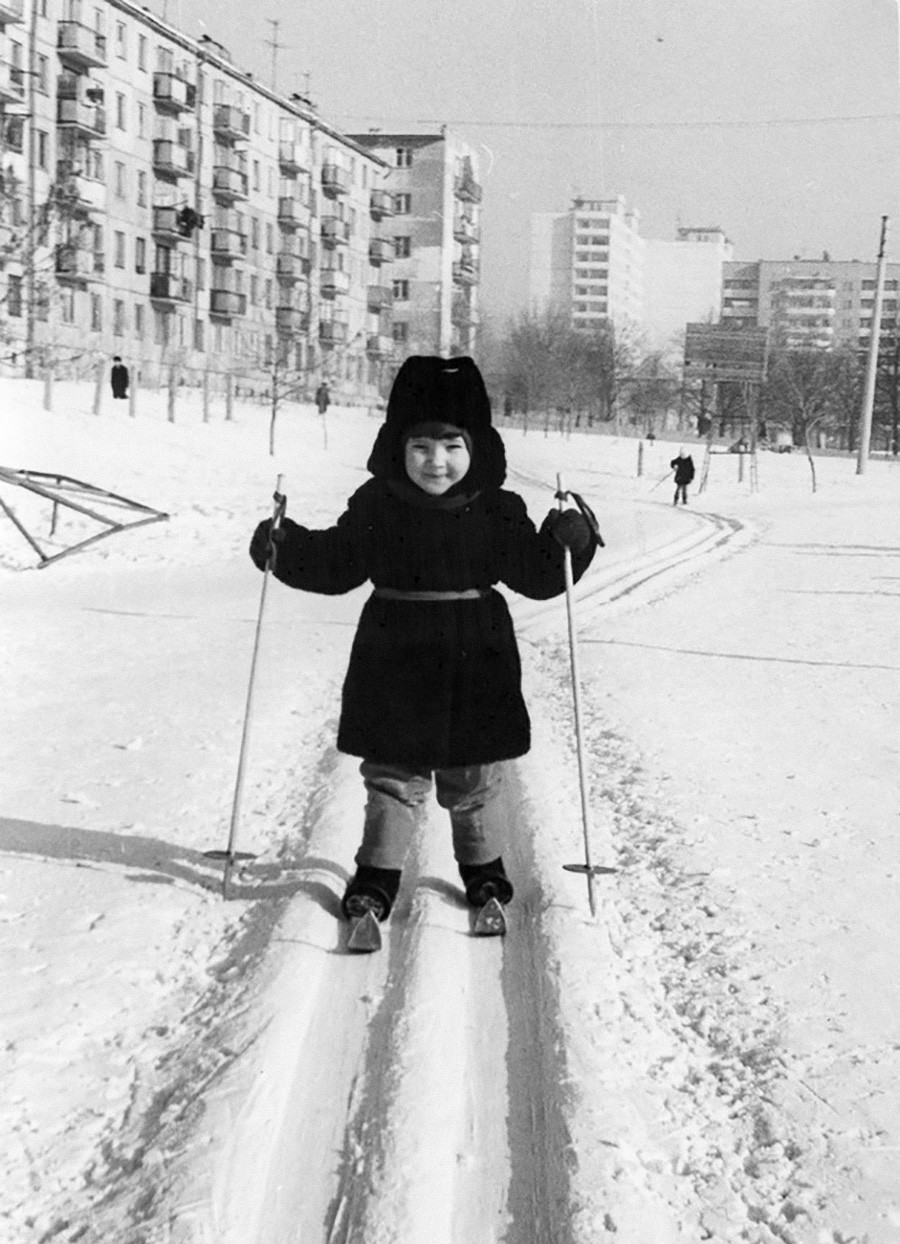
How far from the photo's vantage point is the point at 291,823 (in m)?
5.24

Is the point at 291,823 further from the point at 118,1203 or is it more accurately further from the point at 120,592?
the point at 120,592

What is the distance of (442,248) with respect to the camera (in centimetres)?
2212

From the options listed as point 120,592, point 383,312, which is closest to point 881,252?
point 383,312

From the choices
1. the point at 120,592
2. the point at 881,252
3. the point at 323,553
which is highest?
the point at 881,252

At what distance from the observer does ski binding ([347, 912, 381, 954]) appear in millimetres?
3807

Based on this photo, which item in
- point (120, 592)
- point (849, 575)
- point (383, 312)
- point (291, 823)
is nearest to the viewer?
point (291, 823)

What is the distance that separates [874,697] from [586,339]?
64690 millimetres

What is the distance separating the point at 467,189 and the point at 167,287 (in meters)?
28.1

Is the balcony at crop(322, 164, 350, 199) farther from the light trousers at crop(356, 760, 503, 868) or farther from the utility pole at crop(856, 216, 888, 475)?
the light trousers at crop(356, 760, 503, 868)

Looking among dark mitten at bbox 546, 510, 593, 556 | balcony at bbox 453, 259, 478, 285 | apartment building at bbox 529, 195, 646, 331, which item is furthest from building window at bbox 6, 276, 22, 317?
apartment building at bbox 529, 195, 646, 331

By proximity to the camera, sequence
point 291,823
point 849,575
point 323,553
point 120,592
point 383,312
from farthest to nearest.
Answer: point 383,312
point 849,575
point 120,592
point 291,823
point 323,553

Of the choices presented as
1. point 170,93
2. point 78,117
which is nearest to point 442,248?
point 78,117

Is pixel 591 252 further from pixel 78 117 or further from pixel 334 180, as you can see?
pixel 78 117

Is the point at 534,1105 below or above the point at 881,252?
below
